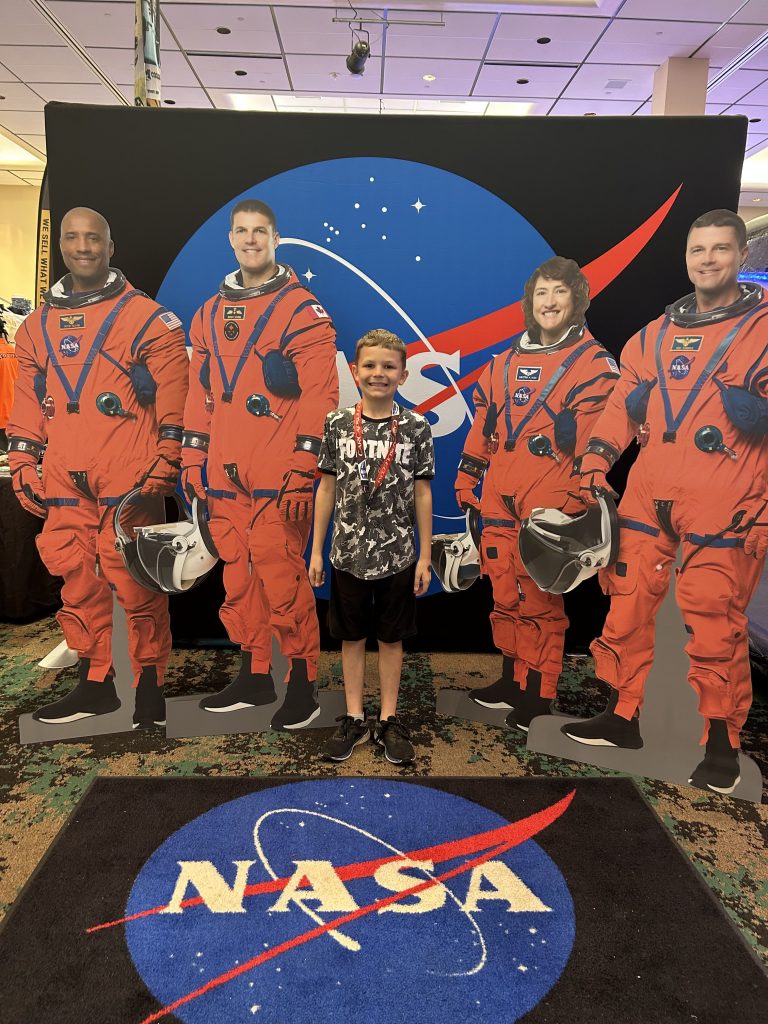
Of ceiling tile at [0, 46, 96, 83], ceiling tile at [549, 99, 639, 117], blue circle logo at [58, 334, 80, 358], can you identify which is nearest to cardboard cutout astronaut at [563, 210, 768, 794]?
blue circle logo at [58, 334, 80, 358]

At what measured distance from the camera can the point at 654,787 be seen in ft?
7.29

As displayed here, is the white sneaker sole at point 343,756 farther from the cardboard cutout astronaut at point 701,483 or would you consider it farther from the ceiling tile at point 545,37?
the ceiling tile at point 545,37

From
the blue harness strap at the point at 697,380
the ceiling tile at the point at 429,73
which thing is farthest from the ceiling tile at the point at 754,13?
the blue harness strap at the point at 697,380

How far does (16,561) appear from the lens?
357cm

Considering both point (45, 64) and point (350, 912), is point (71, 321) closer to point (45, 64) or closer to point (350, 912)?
point (350, 912)

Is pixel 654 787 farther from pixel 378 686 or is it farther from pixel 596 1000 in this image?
pixel 378 686

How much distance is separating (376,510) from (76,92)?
7.23 metres

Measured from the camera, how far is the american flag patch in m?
2.55

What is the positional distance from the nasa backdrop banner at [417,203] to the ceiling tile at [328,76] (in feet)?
13.8

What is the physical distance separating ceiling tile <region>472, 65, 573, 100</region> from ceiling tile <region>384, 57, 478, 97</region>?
0.14 metres

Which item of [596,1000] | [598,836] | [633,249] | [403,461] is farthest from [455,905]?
[633,249]

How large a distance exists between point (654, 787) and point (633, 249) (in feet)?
7.17

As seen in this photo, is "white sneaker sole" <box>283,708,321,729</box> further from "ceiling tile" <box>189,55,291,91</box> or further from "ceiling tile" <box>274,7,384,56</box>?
"ceiling tile" <box>189,55,291,91</box>

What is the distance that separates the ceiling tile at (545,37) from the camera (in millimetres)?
5344
